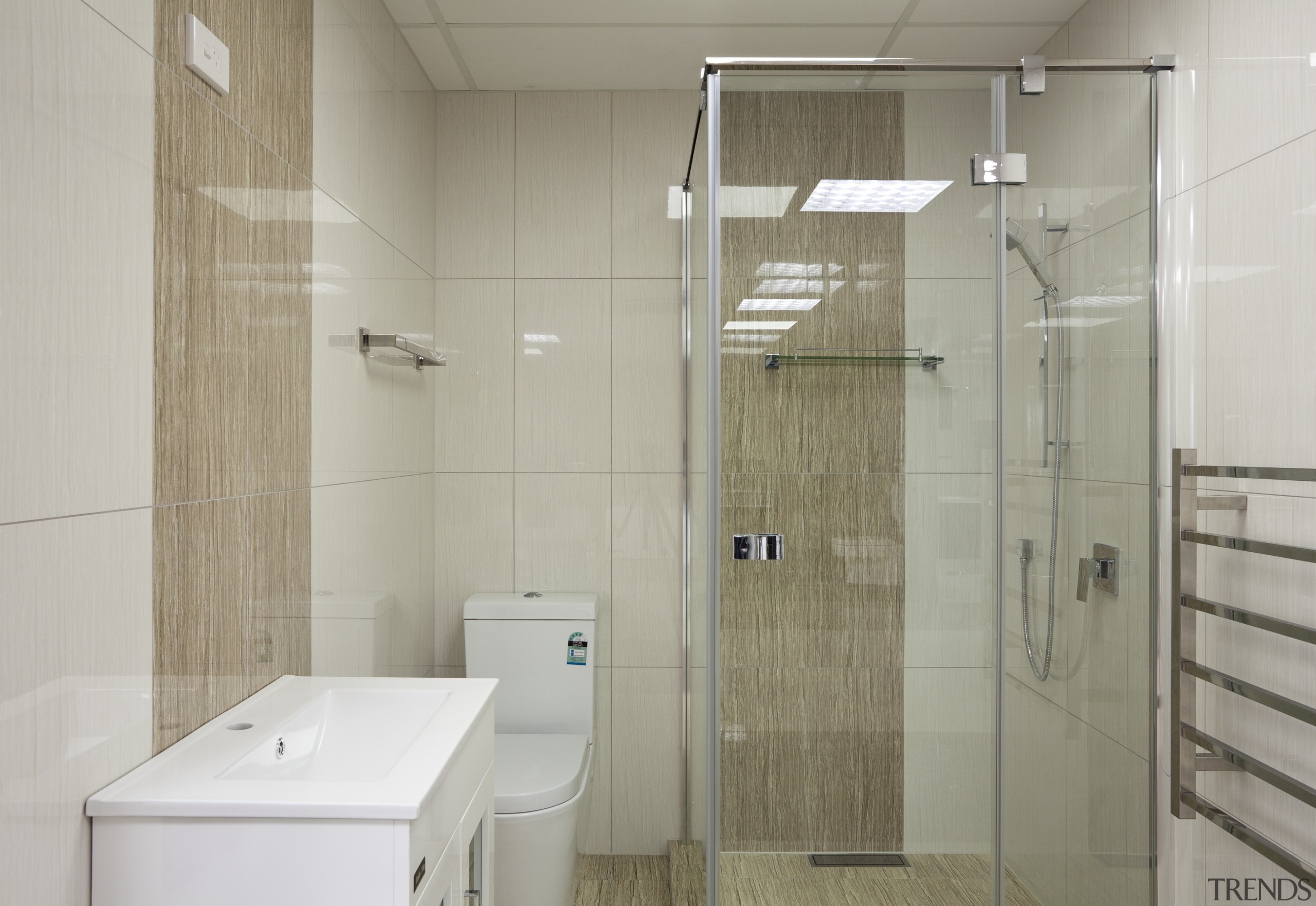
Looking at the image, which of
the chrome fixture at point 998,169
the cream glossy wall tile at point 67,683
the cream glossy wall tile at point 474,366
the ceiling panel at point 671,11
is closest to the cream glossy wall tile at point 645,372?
→ the cream glossy wall tile at point 474,366

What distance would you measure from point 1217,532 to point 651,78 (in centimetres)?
200

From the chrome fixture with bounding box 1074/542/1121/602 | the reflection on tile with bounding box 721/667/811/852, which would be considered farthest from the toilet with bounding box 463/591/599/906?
the chrome fixture with bounding box 1074/542/1121/602

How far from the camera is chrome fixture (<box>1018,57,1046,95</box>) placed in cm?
175

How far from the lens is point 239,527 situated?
142cm

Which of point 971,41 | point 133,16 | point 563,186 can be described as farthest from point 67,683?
point 971,41

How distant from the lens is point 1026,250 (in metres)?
1.77

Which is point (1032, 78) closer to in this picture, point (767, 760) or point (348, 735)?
point (767, 760)

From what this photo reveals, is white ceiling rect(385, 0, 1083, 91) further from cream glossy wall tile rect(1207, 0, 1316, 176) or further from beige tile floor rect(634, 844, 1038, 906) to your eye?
beige tile floor rect(634, 844, 1038, 906)

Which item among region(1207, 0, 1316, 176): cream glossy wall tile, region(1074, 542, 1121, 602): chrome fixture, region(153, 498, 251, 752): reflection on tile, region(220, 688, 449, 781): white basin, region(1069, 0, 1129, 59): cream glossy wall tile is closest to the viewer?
region(153, 498, 251, 752): reflection on tile

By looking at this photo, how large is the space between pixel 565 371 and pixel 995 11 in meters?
1.57

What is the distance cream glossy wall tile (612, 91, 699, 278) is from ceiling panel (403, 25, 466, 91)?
511mm

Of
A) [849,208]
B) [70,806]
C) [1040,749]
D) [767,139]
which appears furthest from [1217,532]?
[70,806]

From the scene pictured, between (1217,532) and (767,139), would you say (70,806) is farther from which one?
(1217,532)

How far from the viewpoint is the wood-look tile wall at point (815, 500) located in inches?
67.6
